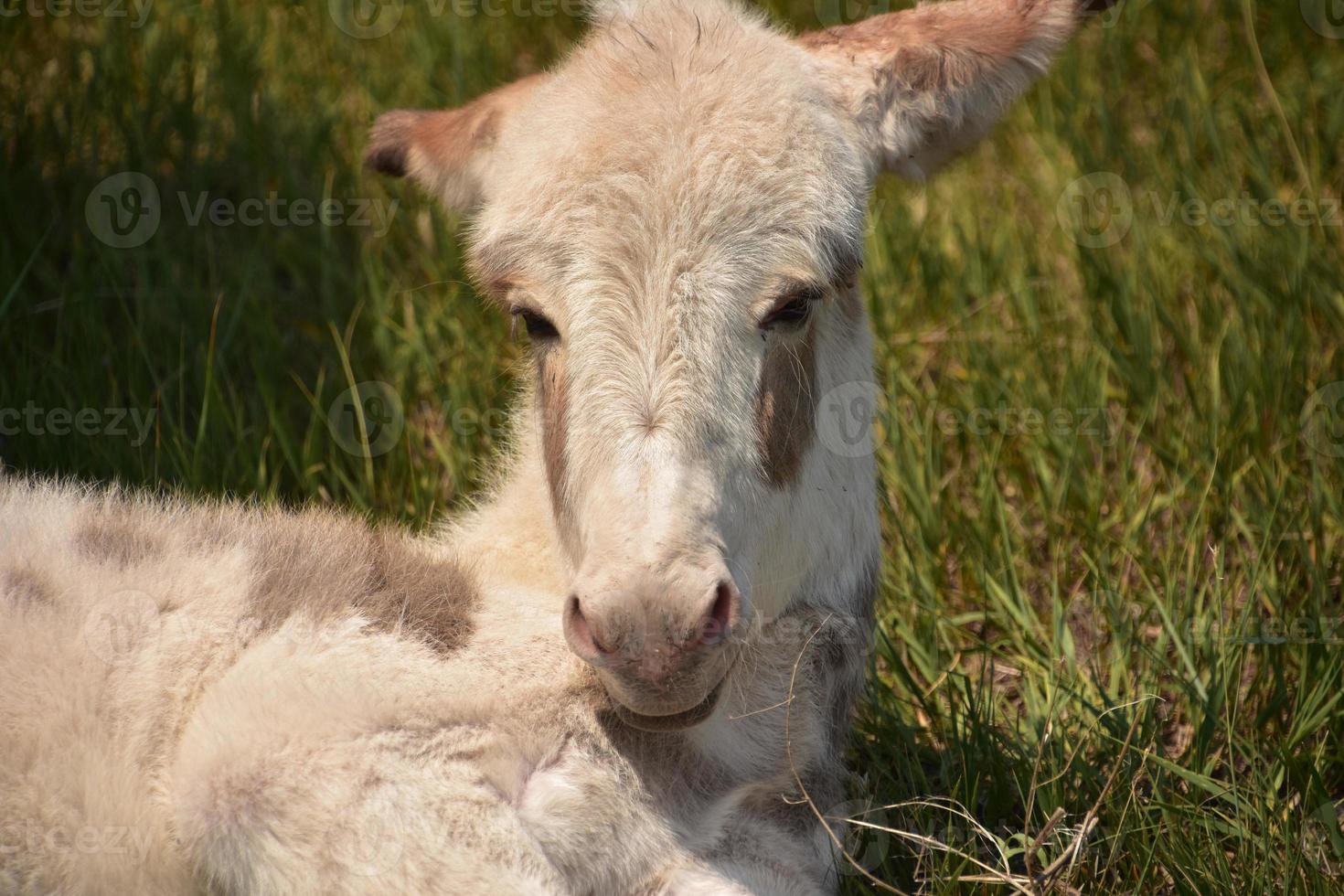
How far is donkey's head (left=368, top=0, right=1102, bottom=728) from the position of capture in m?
2.39

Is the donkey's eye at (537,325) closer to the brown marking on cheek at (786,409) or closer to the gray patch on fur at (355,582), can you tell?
the brown marking on cheek at (786,409)

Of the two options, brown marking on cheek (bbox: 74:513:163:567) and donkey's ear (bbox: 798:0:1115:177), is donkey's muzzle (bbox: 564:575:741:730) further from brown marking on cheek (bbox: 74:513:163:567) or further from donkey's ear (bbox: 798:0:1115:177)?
donkey's ear (bbox: 798:0:1115:177)

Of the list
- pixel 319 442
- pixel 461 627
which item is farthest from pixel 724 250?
pixel 319 442

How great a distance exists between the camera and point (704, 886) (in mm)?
2652

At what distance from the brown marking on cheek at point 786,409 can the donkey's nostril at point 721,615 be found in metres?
0.41

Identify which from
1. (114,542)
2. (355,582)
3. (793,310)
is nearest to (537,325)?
(793,310)

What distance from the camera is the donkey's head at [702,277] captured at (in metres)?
2.39

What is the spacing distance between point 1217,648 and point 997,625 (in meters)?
0.76

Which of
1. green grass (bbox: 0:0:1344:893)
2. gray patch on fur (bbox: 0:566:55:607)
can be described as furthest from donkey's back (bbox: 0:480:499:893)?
green grass (bbox: 0:0:1344:893)

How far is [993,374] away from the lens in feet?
15.8

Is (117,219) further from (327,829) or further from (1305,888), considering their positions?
(1305,888)

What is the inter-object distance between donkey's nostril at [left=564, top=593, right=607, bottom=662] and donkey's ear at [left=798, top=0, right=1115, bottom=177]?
4.28ft

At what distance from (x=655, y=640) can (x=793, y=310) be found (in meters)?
0.81

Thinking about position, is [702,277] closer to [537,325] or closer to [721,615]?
[537,325]
